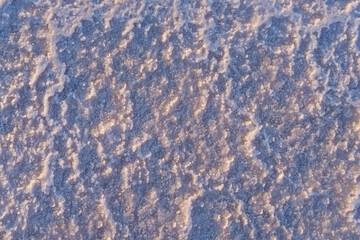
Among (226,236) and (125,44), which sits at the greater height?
(125,44)

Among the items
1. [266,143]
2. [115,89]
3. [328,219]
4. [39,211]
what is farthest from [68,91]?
[328,219]

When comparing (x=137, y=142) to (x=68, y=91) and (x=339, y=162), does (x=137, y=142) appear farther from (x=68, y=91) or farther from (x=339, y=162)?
(x=339, y=162)

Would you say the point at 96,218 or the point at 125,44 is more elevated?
the point at 125,44

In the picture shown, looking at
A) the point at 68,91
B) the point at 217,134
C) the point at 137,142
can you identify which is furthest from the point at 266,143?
the point at 68,91

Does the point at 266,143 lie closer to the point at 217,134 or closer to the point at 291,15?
the point at 217,134

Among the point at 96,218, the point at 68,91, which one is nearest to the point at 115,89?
the point at 68,91

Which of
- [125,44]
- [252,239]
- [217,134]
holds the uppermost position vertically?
[125,44]
